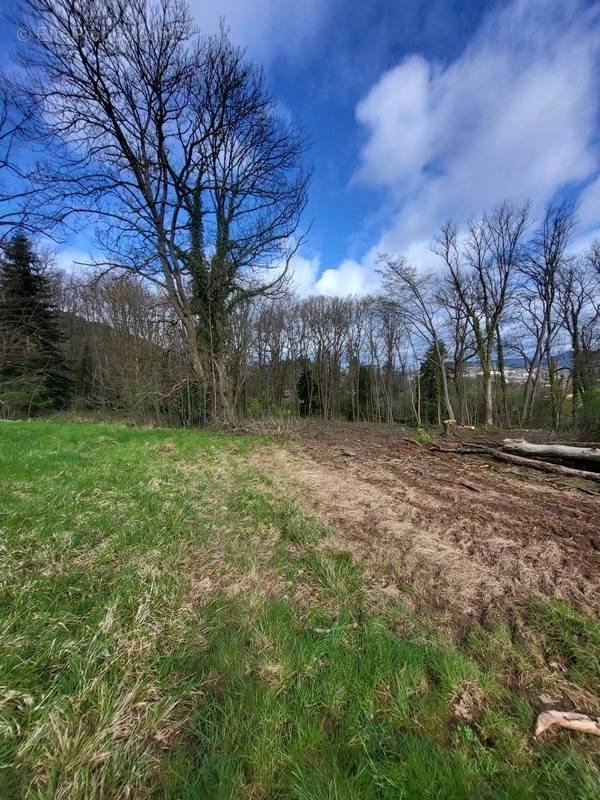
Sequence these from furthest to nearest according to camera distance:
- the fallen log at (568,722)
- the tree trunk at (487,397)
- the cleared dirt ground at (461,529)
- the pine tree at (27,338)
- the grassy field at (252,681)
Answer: the pine tree at (27,338), the tree trunk at (487,397), the cleared dirt ground at (461,529), the fallen log at (568,722), the grassy field at (252,681)

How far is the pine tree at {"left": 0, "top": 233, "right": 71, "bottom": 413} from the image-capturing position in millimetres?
18875

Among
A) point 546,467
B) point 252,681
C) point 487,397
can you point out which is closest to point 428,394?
point 487,397

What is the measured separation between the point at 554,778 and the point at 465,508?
10.2ft

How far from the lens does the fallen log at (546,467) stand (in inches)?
215

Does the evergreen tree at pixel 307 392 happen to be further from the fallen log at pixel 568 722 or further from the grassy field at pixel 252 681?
the fallen log at pixel 568 722

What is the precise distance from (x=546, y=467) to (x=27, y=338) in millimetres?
27541

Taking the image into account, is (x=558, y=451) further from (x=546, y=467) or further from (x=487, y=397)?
(x=487, y=397)

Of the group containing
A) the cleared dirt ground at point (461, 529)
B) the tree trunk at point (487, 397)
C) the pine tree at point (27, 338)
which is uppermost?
the pine tree at point (27, 338)

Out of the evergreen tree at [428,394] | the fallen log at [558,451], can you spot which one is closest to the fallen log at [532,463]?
the fallen log at [558,451]

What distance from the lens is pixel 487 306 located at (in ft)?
62.5

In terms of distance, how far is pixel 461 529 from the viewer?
3.36 metres

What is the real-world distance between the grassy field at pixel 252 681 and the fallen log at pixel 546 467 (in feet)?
15.8

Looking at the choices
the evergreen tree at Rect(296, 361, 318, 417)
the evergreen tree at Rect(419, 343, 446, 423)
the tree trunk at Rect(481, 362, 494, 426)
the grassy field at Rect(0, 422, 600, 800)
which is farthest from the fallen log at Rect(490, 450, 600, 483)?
the evergreen tree at Rect(296, 361, 318, 417)

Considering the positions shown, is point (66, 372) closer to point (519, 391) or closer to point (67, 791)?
point (67, 791)
